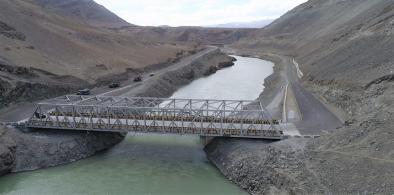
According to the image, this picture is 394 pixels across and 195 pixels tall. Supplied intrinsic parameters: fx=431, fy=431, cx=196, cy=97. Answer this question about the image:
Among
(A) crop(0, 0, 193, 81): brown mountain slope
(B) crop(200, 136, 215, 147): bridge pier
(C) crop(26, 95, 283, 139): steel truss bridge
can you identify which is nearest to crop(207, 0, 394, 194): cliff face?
(B) crop(200, 136, 215, 147): bridge pier

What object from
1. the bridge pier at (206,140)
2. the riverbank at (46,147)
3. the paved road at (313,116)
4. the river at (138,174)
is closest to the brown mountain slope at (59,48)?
the riverbank at (46,147)

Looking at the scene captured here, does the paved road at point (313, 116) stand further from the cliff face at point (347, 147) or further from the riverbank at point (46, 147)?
the riverbank at point (46, 147)

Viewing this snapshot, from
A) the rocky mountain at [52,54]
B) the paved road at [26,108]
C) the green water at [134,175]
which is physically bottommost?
the green water at [134,175]

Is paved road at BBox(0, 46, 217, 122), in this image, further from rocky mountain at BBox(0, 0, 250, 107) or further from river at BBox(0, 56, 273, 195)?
river at BBox(0, 56, 273, 195)

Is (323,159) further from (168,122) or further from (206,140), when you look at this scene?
(168,122)

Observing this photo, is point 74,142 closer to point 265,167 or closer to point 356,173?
point 265,167

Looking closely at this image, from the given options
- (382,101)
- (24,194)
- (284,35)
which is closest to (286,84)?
(382,101)
